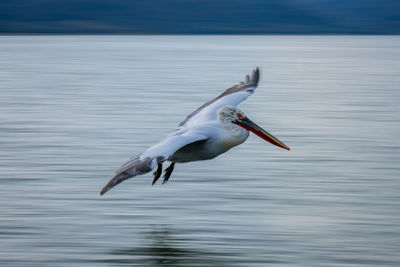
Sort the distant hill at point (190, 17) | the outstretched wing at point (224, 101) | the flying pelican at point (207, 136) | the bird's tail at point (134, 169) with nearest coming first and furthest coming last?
1. the bird's tail at point (134, 169)
2. the flying pelican at point (207, 136)
3. the outstretched wing at point (224, 101)
4. the distant hill at point (190, 17)

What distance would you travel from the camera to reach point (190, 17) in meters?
172

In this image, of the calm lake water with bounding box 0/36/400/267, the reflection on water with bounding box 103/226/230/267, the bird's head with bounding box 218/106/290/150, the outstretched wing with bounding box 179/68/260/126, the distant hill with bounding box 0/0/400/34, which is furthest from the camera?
the distant hill with bounding box 0/0/400/34

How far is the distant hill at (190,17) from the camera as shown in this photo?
16038 centimetres

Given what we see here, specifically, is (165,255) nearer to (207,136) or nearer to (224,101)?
(207,136)

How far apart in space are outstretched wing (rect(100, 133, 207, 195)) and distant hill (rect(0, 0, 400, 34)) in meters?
147

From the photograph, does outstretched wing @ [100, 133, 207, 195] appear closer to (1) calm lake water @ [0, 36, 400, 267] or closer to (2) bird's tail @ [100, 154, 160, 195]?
(2) bird's tail @ [100, 154, 160, 195]

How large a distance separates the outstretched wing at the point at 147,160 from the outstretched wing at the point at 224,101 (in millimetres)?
1449

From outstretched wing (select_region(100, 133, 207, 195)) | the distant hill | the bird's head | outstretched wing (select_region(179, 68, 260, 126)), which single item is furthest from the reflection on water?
the distant hill

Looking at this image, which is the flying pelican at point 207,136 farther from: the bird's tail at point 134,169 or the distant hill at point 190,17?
the distant hill at point 190,17

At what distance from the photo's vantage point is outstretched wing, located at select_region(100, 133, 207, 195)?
23.0 ft

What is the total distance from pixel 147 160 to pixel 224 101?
3.08m

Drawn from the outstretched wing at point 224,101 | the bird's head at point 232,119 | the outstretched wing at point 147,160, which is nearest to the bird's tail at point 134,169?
the outstretched wing at point 147,160

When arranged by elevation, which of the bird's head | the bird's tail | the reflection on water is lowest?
the reflection on water

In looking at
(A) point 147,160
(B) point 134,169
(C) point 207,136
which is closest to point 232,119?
(C) point 207,136
